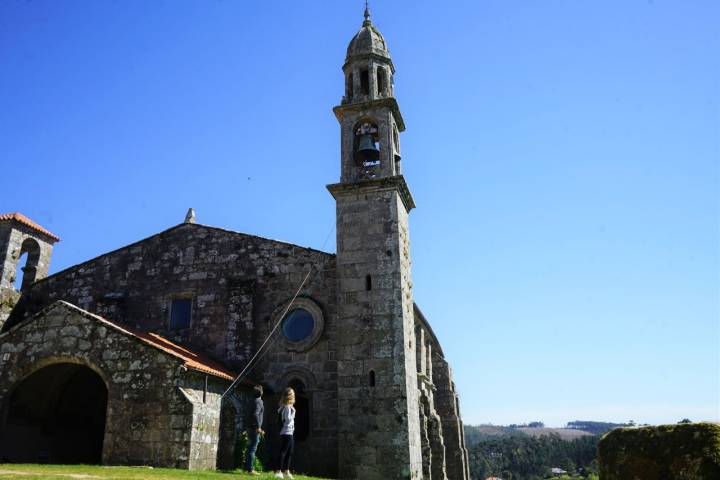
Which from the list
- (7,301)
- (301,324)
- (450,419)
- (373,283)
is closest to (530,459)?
(450,419)

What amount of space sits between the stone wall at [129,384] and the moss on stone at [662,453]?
949 cm

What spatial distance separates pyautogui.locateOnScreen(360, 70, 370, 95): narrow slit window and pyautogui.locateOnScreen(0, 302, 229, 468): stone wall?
10.3 metres

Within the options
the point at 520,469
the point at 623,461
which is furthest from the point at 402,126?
the point at 520,469

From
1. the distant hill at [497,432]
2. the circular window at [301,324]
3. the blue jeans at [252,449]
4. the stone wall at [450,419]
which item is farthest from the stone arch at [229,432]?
the distant hill at [497,432]

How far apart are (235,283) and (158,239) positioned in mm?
3480

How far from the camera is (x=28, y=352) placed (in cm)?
1373

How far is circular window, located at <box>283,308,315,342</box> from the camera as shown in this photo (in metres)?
17.2

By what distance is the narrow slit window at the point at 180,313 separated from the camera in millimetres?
18312

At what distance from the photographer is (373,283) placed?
16.2 metres

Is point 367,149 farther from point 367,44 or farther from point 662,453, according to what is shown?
point 662,453

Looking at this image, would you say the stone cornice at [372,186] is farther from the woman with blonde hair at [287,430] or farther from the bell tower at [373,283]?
the woman with blonde hair at [287,430]

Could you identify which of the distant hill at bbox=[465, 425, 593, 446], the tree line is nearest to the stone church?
the tree line

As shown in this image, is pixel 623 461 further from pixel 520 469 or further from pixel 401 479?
pixel 520 469

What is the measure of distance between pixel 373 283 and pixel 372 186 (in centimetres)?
301
